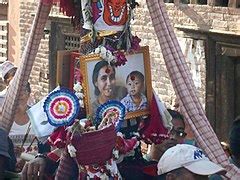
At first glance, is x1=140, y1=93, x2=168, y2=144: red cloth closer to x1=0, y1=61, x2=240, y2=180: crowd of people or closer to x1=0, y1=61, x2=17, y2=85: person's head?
x1=0, y1=61, x2=240, y2=180: crowd of people

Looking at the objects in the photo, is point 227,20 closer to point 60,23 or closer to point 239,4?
point 239,4

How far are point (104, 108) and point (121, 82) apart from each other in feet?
0.93

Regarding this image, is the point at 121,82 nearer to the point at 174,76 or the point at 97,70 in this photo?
the point at 97,70

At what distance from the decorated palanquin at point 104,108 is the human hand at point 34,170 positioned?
0.09 m

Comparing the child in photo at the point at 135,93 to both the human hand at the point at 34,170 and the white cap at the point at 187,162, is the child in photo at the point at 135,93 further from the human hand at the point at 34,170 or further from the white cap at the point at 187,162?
the white cap at the point at 187,162

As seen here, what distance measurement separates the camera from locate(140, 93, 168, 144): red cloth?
596cm

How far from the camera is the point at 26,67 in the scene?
637 centimetres

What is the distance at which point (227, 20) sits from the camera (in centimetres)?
1109

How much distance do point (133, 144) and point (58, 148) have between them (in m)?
0.46

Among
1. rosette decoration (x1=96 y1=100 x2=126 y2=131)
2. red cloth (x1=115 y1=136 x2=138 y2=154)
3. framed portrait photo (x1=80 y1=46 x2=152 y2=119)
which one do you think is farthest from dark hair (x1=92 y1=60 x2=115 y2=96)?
red cloth (x1=115 y1=136 x2=138 y2=154)

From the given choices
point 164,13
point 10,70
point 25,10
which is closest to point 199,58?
point 10,70

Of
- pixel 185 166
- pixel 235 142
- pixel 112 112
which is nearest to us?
pixel 185 166

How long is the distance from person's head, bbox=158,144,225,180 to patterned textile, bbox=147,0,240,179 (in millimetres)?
832

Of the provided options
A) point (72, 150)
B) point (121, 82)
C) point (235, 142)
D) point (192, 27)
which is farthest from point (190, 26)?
point (72, 150)
